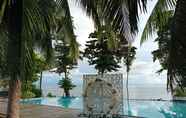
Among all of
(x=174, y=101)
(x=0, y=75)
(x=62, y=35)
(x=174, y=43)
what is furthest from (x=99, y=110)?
(x=174, y=101)

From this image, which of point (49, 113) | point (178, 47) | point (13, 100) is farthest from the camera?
point (49, 113)

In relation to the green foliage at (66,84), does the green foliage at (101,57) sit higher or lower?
higher

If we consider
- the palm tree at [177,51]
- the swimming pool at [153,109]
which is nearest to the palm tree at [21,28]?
the palm tree at [177,51]

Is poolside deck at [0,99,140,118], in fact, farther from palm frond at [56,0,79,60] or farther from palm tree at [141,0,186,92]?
palm tree at [141,0,186,92]

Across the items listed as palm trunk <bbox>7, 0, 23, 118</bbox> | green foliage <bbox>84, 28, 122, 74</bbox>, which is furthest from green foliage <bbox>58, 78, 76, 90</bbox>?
palm trunk <bbox>7, 0, 23, 118</bbox>

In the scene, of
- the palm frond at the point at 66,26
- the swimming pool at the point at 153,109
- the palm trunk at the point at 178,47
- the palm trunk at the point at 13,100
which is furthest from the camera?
the swimming pool at the point at 153,109

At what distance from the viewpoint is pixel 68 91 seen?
22.0 m

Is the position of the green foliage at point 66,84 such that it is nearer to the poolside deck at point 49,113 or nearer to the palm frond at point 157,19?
the poolside deck at point 49,113

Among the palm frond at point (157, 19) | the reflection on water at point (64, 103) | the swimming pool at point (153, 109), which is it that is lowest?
the swimming pool at point (153, 109)

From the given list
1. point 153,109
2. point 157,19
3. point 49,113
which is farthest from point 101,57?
point 157,19

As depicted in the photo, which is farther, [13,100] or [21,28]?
[13,100]

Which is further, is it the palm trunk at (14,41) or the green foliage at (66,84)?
the green foliage at (66,84)

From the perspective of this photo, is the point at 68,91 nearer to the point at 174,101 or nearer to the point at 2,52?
the point at 174,101

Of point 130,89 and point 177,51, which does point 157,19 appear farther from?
point 130,89
